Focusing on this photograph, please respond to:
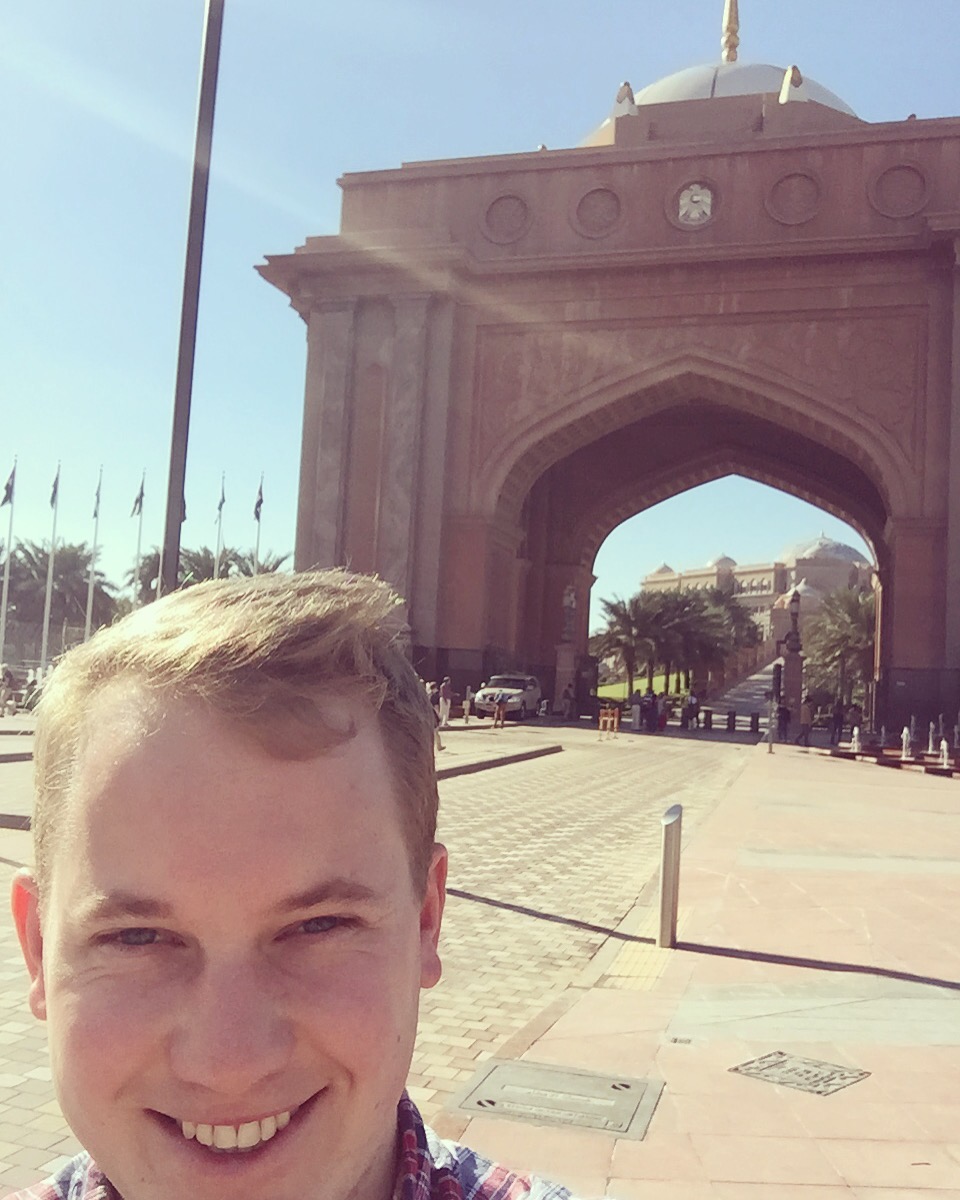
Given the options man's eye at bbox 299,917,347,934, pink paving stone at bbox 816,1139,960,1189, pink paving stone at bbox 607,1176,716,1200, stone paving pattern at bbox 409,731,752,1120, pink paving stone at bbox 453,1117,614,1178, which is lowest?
stone paving pattern at bbox 409,731,752,1120

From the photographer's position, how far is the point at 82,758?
1.05 meters

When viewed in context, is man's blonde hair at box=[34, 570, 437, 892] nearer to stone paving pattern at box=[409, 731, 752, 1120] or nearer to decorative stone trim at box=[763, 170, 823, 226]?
stone paving pattern at box=[409, 731, 752, 1120]

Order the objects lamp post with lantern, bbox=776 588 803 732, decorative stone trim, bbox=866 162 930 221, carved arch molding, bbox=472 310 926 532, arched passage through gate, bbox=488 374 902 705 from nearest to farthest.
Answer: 1. carved arch molding, bbox=472 310 926 532
2. decorative stone trim, bbox=866 162 930 221
3. lamp post with lantern, bbox=776 588 803 732
4. arched passage through gate, bbox=488 374 902 705

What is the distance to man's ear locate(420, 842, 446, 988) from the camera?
1217 millimetres

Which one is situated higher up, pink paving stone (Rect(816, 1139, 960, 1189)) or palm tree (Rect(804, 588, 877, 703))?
palm tree (Rect(804, 588, 877, 703))

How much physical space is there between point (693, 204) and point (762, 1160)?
3129cm

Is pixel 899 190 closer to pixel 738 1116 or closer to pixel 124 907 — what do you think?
pixel 738 1116

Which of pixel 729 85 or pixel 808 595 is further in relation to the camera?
pixel 808 595

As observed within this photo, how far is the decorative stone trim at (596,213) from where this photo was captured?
3175cm

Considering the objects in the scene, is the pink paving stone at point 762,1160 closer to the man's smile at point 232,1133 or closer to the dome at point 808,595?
the man's smile at point 232,1133

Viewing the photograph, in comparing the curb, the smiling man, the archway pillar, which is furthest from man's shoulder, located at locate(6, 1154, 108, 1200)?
the archway pillar

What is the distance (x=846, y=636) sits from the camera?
4525 centimetres

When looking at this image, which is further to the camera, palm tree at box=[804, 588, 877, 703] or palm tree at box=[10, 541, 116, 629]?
palm tree at box=[10, 541, 116, 629]

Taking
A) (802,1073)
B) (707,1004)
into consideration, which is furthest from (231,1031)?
(707,1004)
